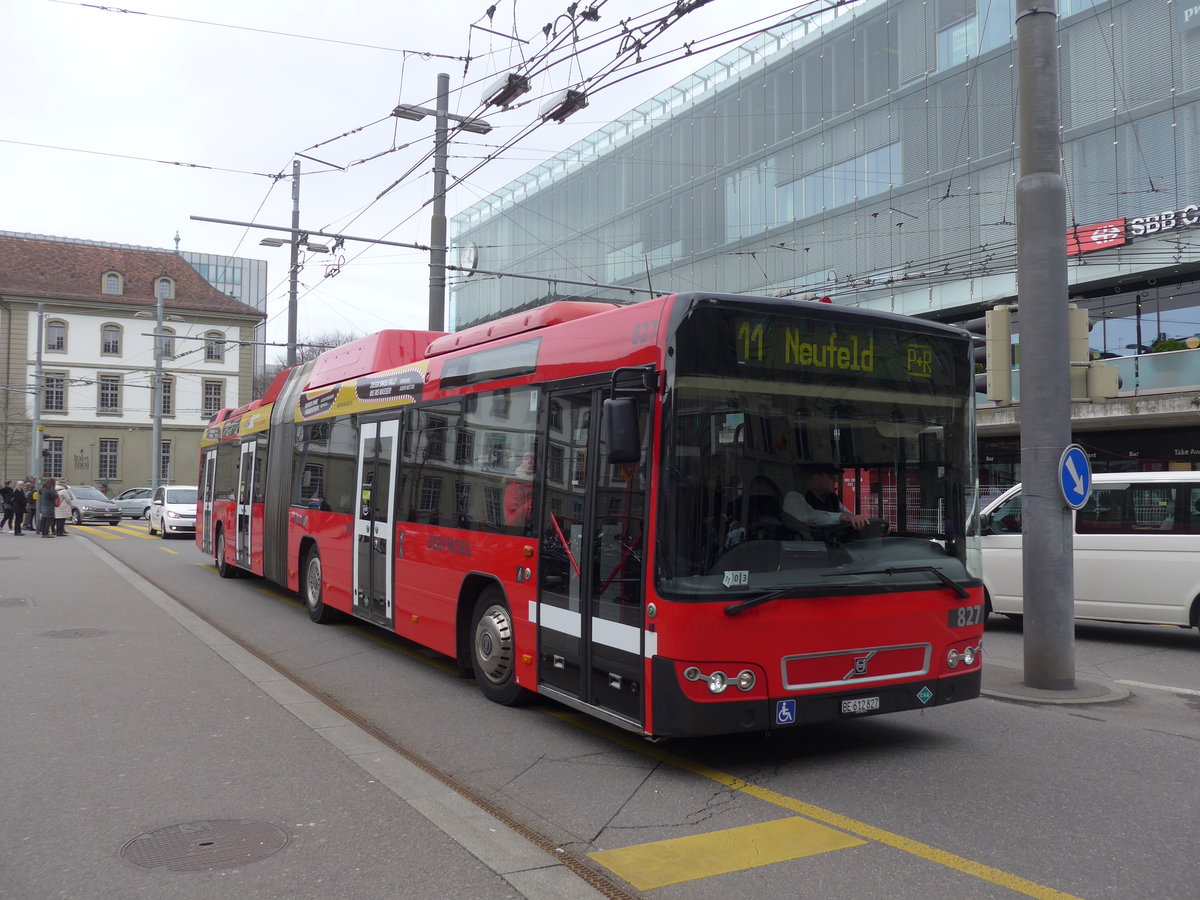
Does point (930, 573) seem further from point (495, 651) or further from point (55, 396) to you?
point (55, 396)

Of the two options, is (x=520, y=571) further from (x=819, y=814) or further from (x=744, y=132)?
(x=744, y=132)

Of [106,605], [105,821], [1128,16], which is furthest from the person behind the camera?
[1128,16]

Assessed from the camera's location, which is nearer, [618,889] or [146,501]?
[618,889]

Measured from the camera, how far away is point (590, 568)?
618 centimetres

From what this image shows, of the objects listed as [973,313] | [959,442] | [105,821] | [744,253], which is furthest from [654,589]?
[744,253]

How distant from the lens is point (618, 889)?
4.15 m

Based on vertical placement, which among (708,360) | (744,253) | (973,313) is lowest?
(708,360)

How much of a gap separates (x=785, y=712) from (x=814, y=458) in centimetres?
141

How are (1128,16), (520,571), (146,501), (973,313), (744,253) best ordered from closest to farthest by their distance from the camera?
(520,571) < (1128,16) < (973,313) < (744,253) < (146,501)

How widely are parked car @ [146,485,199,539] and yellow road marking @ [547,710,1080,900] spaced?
83.0 ft

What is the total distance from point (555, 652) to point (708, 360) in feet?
7.12

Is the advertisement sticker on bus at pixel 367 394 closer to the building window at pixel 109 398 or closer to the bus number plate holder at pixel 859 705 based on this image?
the bus number plate holder at pixel 859 705

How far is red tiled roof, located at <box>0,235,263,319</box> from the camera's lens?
64.6 metres

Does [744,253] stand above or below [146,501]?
above
